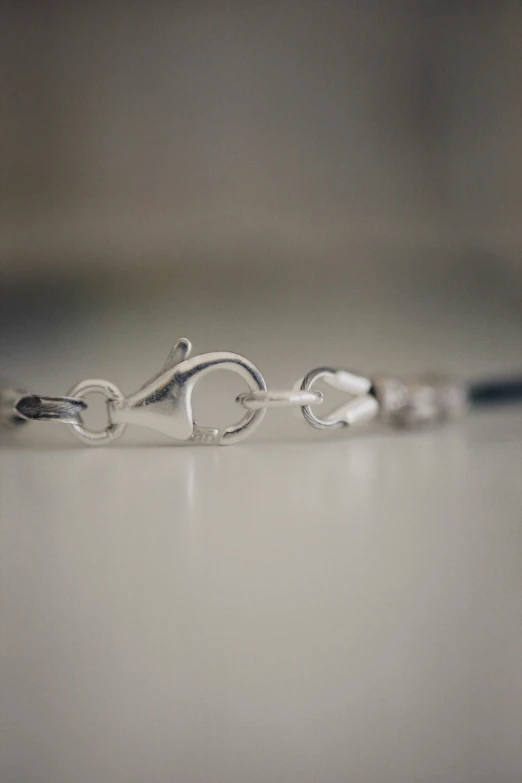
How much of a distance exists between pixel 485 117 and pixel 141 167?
776mm

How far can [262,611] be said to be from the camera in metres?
0.48

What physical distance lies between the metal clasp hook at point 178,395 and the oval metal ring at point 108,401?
0.01 m

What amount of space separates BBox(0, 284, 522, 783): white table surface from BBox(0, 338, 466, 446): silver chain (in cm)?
3

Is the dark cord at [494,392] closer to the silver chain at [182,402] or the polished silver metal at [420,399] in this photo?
A: the polished silver metal at [420,399]

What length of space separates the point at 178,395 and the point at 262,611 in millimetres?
275

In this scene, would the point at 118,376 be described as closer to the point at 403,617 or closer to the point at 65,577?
the point at 65,577

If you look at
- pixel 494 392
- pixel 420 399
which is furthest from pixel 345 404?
pixel 494 392

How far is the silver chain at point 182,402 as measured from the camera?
70 cm

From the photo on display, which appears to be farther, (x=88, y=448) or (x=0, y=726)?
(x=88, y=448)

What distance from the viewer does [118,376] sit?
3.60 feet

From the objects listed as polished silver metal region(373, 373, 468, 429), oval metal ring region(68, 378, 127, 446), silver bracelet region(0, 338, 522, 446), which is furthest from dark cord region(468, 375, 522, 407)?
oval metal ring region(68, 378, 127, 446)

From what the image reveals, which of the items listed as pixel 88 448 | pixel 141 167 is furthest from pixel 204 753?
pixel 141 167

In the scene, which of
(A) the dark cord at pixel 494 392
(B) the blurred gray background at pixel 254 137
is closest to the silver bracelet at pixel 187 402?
(A) the dark cord at pixel 494 392

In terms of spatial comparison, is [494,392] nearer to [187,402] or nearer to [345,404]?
[345,404]
